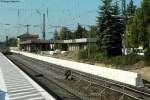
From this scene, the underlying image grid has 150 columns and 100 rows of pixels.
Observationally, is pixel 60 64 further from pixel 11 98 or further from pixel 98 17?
pixel 11 98

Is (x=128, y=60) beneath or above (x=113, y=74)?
beneath

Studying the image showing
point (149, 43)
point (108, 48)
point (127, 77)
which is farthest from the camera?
point (108, 48)

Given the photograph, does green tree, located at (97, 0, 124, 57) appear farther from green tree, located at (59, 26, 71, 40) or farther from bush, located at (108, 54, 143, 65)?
green tree, located at (59, 26, 71, 40)

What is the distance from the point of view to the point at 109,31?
70.2m

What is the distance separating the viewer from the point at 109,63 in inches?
2367

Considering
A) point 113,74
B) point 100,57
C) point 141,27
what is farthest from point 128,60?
point 113,74

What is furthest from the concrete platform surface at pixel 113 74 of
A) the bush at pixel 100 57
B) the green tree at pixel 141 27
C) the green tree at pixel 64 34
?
the green tree at pixel 64 34

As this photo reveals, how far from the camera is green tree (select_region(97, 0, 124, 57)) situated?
229 ft

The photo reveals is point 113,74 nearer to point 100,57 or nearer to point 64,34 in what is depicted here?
point 100,57

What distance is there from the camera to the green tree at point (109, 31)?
6969cm

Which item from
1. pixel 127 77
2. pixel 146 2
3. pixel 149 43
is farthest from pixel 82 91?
pixel 146 2

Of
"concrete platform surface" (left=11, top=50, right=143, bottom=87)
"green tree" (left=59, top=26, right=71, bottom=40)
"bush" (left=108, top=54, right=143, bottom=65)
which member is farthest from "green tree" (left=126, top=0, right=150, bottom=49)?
"green tree" (left=59, top=26, right=71, bottom=40)

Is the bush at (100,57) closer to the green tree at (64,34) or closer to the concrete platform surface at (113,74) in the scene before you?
the concrete platform surface at (113,74)

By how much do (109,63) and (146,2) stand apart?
30.1ft
